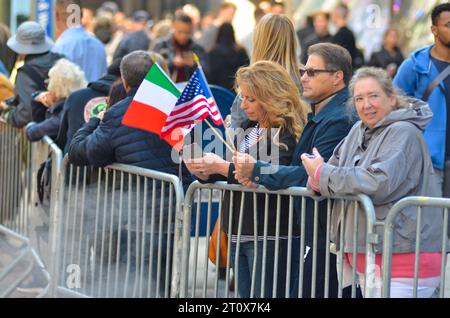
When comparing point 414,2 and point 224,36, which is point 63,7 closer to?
point 224,36

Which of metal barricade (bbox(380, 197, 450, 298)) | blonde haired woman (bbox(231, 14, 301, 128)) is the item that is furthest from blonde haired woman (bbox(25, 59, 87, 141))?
Result: metal barricade (bbox(380, 197, 450, 298))

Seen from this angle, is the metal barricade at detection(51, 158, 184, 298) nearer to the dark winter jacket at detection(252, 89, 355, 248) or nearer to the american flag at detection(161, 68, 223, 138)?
the american flag at detection(161, 68, 223, 138)

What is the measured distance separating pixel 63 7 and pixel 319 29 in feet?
16.6

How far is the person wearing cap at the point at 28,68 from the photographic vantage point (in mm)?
10141

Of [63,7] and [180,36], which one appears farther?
[180,36]

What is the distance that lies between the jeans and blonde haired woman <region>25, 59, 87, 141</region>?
10.2ft

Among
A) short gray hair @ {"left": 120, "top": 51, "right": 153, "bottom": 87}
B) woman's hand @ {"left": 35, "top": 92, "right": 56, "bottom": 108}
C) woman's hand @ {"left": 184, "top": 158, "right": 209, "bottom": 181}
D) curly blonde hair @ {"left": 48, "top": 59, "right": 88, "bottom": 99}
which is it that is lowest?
woman's hand @ {"left": 184, "top": 158, "right": 209, "bottom": 181}

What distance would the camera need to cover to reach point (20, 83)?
34.2 feet

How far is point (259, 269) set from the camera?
650 centimetres

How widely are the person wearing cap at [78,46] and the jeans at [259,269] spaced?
212 inches

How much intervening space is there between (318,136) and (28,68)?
471 cm

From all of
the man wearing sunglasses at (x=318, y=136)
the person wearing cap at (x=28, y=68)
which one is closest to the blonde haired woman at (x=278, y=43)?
the man wearing sunglasses at (x=318, y=136)

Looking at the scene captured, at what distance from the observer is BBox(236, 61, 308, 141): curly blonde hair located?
260 inches

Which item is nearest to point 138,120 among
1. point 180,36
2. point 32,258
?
point 32,258
